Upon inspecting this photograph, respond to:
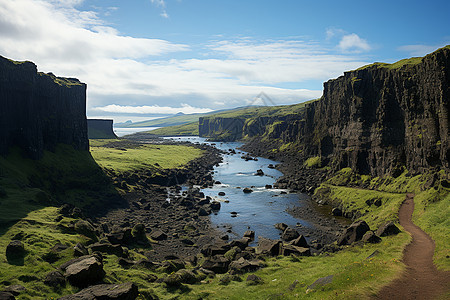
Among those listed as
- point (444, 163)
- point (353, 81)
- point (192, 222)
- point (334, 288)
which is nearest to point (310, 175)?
point (353, 81)

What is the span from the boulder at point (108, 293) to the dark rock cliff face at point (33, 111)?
61.2 m

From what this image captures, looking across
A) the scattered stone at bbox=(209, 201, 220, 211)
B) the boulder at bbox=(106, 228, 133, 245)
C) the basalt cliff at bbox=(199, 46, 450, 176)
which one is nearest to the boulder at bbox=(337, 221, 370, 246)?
the basalt cliff at bbox=(199, 46, 450, 176)

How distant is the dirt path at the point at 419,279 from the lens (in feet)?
77.1

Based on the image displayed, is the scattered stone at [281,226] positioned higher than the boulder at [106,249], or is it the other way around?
the boulder at [106,249]

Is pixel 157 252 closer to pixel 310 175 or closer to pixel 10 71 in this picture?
pixel 10 71

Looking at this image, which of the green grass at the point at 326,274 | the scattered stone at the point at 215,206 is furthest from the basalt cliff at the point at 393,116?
the scattered stone at the point at 215,206

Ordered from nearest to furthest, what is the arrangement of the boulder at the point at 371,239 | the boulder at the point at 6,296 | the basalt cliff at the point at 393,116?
the boulder at the point at 6,296
the boulder at the point at 371,239
the basalt cliff at the point at 393,116

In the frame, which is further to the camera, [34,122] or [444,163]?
[34,122]

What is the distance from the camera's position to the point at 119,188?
8881 centimetres

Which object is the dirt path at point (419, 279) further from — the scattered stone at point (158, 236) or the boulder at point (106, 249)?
the scattered stone at point (158, 236)

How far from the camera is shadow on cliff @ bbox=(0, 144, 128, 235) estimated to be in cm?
4961

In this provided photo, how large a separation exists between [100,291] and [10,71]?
244ft

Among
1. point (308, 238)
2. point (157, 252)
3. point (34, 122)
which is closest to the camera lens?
point (157, 252)

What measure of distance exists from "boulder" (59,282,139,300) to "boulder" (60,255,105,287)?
2.03 m
